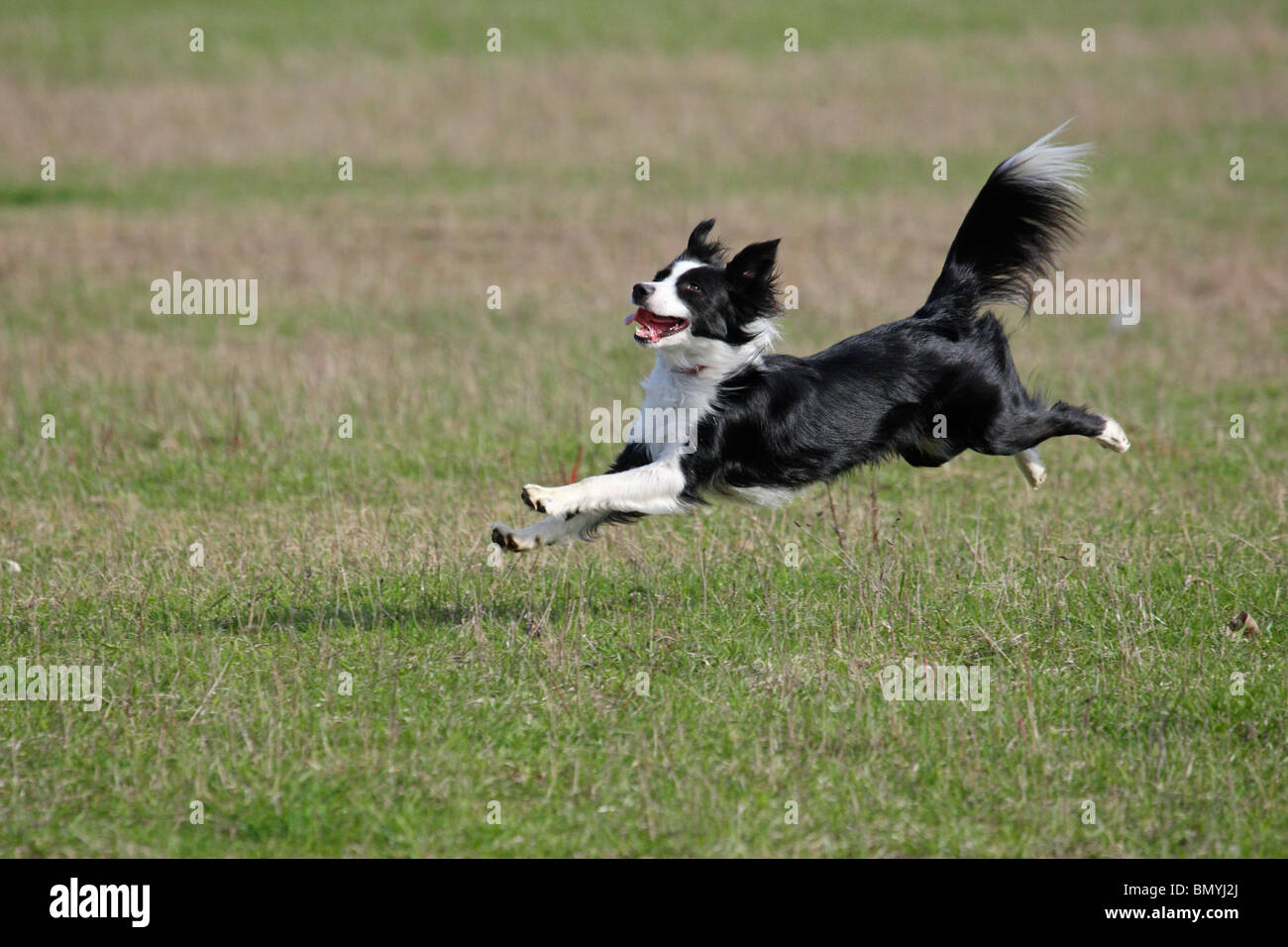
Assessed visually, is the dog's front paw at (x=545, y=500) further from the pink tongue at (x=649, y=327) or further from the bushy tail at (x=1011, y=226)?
the bushy tail at (x=1011, y=226)

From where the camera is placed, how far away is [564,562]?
7.26 m

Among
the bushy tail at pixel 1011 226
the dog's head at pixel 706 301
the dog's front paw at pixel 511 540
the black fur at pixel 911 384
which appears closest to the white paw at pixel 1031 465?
the black fur at pixel 911 384

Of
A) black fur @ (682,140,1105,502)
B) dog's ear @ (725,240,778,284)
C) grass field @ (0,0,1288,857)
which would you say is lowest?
grass field @ (0,0,1288,857)

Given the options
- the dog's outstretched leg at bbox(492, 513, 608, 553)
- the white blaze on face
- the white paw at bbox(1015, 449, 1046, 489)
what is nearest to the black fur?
the white blaze on face

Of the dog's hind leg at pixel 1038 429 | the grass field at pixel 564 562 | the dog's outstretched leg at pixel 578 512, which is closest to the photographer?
the grass field at pixel 564 562

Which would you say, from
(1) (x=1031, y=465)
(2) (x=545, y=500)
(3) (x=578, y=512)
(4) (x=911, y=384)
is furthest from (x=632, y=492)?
(1) (x=1031, y=465)

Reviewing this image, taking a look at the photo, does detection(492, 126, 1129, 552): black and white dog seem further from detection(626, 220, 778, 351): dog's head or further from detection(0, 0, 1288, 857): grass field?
detection(0, 0, 1288, 857): grass field

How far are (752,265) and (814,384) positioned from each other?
682 mm

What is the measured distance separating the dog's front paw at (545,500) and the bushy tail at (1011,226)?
249cm

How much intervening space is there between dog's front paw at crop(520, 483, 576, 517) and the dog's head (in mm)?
782

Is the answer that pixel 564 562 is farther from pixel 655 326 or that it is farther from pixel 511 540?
pixel 655 326

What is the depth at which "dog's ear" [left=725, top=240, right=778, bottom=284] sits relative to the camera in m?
6.05

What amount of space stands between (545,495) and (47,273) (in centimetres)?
1217

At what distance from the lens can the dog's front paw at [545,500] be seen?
5723mm
